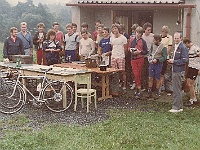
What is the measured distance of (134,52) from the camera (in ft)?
36.0

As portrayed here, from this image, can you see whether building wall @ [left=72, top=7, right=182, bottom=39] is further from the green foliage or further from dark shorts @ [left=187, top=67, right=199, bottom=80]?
the green foliage

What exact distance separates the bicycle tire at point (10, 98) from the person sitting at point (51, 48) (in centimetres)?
213

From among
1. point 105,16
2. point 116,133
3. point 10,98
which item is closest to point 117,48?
point 10,98

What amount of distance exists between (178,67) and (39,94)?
10.6 feet

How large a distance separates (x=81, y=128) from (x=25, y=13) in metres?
23.6

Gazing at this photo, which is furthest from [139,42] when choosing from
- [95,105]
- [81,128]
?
[81,128]

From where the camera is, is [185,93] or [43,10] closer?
[185,93]

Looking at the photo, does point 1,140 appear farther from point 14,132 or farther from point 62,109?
point 62,109

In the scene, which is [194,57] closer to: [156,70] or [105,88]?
[156,70]

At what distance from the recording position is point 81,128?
8.21m

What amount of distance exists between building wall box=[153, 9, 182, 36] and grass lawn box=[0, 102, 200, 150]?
5.79 m

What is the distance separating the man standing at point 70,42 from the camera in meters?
12.6

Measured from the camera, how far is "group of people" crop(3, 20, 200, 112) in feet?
31.6

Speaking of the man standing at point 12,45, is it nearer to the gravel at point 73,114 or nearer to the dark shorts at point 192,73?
the gravel at point 73,114
